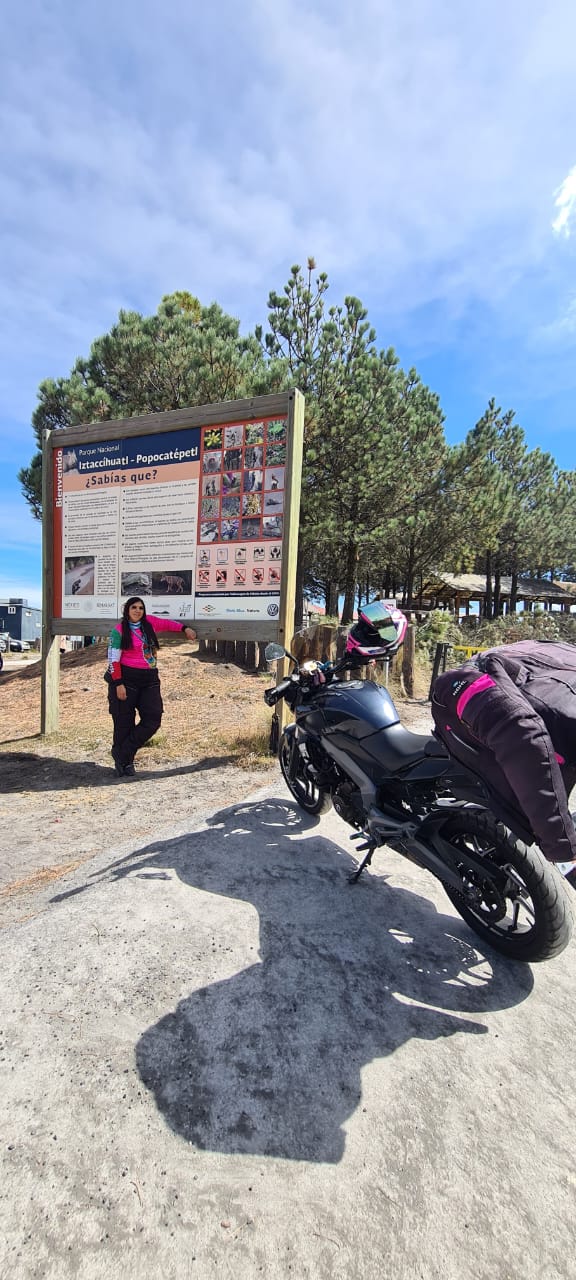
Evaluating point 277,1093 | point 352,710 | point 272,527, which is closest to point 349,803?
point 352,710

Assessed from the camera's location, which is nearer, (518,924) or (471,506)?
(518,924)

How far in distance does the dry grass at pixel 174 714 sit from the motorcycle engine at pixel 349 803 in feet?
6.63

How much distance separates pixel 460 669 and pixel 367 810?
36.9 inches

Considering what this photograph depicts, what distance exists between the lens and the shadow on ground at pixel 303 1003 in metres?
1.43

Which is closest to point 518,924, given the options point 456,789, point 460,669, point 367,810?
point 456,789

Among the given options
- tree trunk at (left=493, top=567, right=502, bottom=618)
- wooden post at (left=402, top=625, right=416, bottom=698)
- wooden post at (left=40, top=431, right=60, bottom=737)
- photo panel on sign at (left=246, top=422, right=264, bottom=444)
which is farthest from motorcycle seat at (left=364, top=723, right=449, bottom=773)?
tree trunk at (left=493, top=567, right=502, bottom=618)

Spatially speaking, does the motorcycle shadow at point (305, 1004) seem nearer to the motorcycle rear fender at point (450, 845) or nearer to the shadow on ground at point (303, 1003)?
the shadow on ground at point (303, 1003)

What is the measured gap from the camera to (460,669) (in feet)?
6.57

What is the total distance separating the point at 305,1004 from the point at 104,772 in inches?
143

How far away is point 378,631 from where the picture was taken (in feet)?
9.96

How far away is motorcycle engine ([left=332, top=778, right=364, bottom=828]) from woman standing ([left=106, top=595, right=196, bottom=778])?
2467 mm

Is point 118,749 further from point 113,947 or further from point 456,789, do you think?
point 456,789

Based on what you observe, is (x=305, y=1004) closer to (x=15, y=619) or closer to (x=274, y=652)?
(x=274, y=652)

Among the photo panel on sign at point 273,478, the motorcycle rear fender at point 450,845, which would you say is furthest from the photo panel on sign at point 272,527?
the motorcycle rear fender at point 450,845
